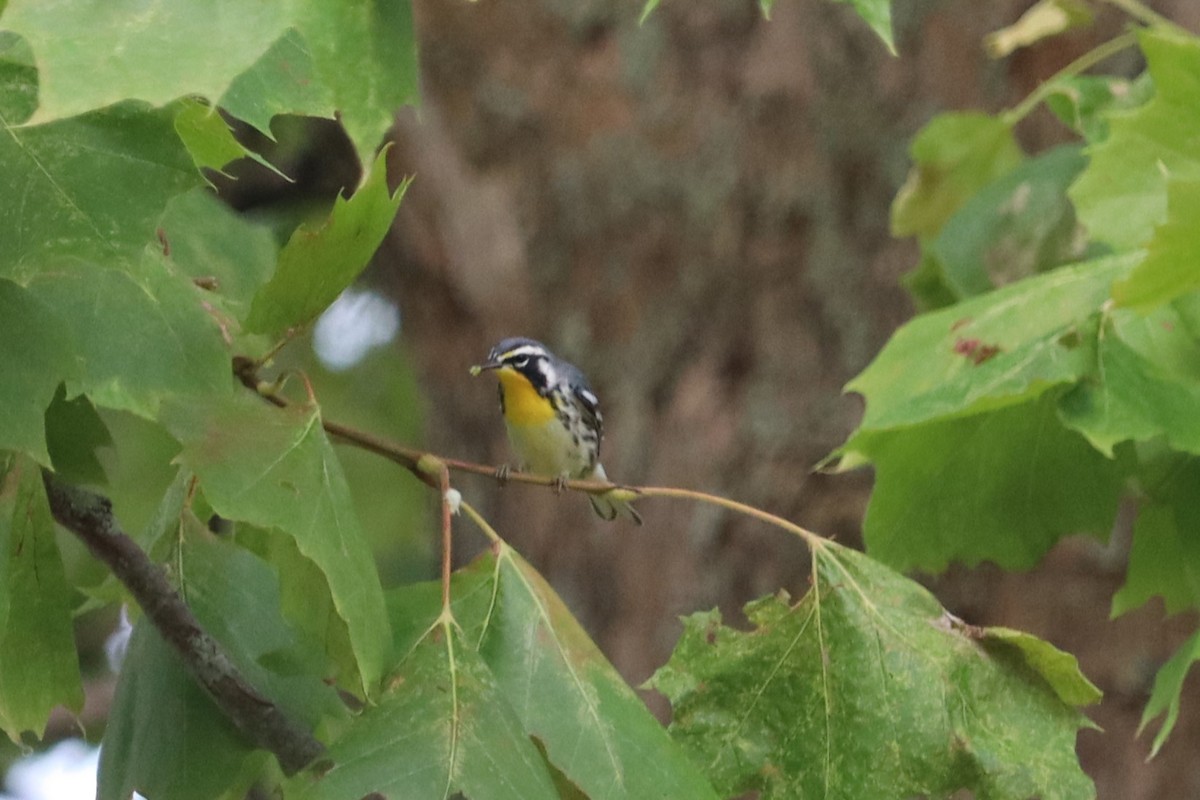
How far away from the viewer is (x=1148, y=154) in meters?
1.79

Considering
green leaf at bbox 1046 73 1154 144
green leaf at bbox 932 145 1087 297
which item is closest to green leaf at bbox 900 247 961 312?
green leaf at bbox 932 145 1087 297

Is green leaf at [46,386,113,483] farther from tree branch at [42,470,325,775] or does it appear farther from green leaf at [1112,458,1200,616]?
green leaf at [1112,458,1200,616]

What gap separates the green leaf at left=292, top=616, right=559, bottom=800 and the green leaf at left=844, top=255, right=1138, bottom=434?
0.59 meters

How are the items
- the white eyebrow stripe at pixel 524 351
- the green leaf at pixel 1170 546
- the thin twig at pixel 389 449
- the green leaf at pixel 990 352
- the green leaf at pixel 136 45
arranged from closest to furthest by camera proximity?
1. the green leaf at pixel 136 45
2. the thin twig at pixel 389 449
3. the green leaf at pixel 990 352
4. the green leaf at pixel 1170 546
5. the white eyebrow stripe at pixel 524 351

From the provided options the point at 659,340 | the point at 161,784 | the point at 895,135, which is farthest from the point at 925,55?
the point at 161,784

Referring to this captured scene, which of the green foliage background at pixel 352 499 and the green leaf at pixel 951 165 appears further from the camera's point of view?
the green leaf at pixel 951 165

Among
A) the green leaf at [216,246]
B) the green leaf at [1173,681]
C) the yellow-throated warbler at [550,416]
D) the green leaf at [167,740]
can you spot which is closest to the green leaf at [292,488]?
the green leaf at [167,740]

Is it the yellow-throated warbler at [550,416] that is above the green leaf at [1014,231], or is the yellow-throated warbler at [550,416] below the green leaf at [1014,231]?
below

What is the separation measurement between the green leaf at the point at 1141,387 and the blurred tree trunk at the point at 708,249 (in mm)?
1478

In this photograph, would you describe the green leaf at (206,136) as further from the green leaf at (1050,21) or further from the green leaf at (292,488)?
the green leaf at (1050,21)

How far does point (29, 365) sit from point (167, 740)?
51 centimetres

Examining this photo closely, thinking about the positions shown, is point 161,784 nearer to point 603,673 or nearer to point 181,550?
point 181,550

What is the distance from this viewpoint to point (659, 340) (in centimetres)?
358

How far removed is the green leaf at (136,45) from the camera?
989 millimetres
